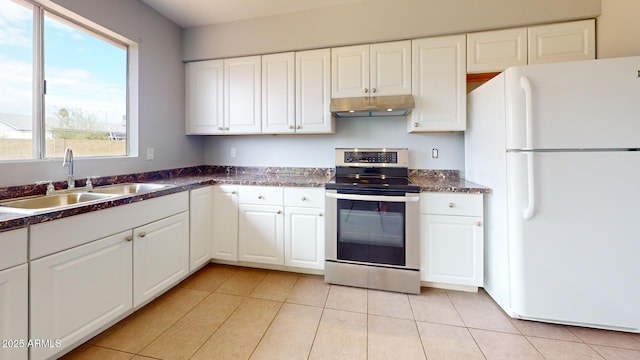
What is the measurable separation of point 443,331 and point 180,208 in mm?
2130

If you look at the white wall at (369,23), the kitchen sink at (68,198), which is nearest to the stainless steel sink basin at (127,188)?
the kitchen sink at (68,198)

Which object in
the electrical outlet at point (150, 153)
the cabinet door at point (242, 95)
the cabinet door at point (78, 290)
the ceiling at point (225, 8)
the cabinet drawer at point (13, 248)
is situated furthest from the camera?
the cabinet door at point (242, 95)

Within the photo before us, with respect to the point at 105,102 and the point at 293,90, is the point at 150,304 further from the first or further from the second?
the point at 293,90

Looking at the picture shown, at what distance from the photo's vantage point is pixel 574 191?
65.0 inches

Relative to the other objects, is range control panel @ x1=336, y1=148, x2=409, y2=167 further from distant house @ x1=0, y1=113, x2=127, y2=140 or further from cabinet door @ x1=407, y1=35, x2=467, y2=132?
distant house @ x1=0, y1=113, x2=127, y2=140

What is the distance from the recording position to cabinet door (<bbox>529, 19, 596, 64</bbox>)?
210cm

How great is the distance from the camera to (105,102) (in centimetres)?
228

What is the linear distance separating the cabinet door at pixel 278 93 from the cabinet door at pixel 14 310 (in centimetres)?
202

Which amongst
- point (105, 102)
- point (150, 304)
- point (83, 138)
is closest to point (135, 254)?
point (150, 304)

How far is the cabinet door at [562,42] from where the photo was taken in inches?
82.5

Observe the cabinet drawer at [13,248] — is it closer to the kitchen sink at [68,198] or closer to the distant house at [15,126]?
the kitchen sink at [68,198]

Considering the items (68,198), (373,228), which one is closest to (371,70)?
(373,228)

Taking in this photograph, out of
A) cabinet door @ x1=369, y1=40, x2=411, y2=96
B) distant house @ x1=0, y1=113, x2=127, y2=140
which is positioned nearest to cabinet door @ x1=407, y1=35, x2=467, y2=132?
cabinet door @ x1=369, y1=40, x2=411, y2=96

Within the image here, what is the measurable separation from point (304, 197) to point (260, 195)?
422 millimetres
